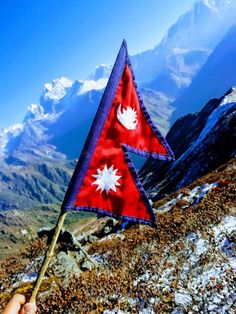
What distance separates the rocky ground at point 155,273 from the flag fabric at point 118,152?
4493 millimetres

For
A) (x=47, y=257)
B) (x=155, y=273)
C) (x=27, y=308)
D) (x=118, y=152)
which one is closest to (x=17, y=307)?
(x=27, y=308)

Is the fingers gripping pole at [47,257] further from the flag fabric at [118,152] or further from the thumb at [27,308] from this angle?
the flag fabric at [118,152]

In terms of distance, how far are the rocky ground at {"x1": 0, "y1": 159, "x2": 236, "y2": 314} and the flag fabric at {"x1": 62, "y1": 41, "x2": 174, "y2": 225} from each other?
4.49 metres

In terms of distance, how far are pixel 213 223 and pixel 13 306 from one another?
11891mm

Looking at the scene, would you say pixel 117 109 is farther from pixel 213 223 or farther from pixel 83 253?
pixel 83 253

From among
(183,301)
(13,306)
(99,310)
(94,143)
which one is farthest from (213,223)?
(13,306)

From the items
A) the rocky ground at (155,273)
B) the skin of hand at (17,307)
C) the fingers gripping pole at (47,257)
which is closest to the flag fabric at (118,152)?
the fingers gripping pole at (47,257)

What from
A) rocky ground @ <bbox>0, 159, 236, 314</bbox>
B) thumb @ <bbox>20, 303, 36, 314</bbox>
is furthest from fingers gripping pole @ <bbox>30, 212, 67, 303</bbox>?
rocky ground @ <bbox>0, 159, 236, 314</bbox>

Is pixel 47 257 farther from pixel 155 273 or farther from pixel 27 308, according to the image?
pixel 155 273

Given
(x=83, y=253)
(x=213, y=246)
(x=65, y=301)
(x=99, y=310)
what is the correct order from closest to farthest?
(x=99, y=310) → (x=65, y=301) → (x=213, y=246) → (x=83, y=253)

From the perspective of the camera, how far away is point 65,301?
1011 cm

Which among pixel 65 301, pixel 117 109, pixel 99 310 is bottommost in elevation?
pixel 99 310

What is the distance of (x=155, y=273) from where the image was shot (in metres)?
11.7

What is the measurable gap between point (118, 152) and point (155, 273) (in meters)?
7.43
